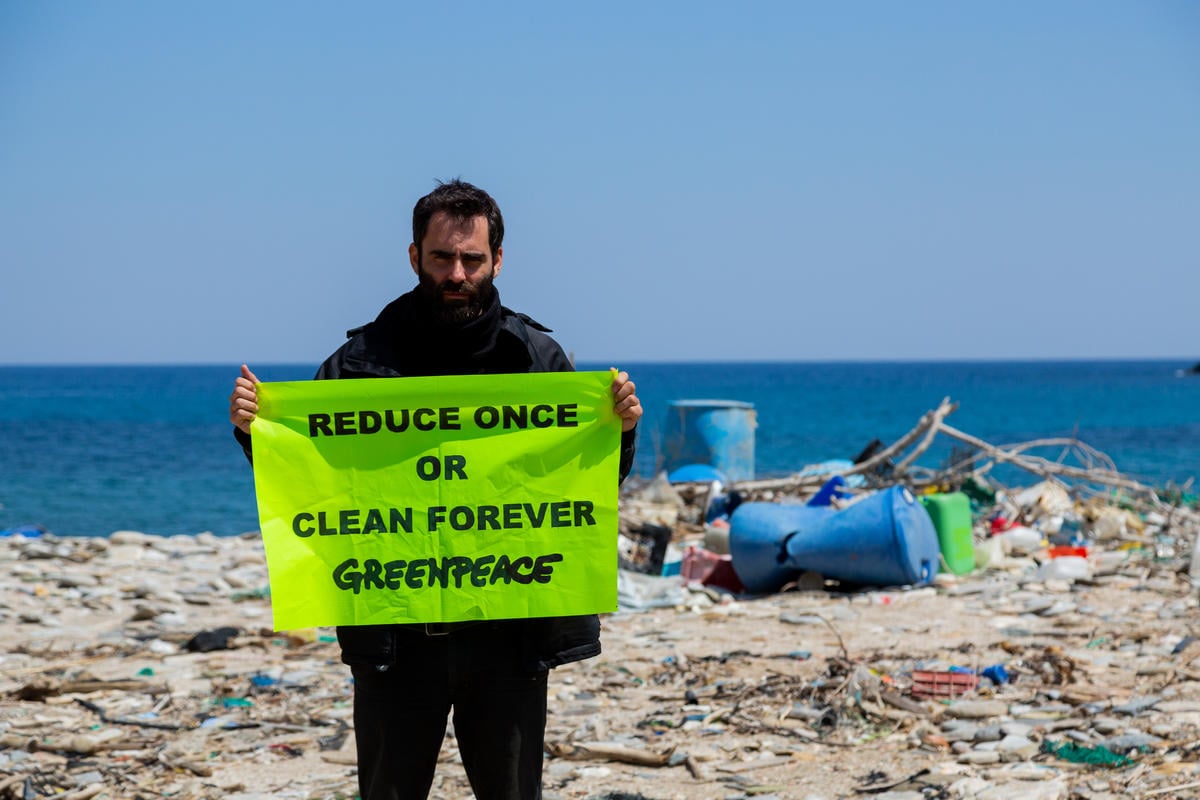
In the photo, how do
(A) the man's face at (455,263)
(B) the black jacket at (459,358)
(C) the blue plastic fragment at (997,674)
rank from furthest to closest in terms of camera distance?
(C) the blue plastic fragment at (997,674), (B) the black jacket at (459,358), (A) the man's face at (455,263)

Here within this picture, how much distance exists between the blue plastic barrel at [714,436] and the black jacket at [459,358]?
614 inches

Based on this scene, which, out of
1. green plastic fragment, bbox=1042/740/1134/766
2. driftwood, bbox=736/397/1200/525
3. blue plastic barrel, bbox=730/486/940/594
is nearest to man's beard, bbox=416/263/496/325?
green plastic fragment, bbox=1042/740/1134/766

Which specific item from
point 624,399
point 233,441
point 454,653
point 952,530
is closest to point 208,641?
point 454,653

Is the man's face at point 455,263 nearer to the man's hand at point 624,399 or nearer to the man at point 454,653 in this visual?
the man at point 454,653

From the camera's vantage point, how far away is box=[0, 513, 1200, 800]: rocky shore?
561 centimetres

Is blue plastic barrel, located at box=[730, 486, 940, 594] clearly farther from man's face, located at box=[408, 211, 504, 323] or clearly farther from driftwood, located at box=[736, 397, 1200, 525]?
man's face, located at box=[408, 211, 504, 323]

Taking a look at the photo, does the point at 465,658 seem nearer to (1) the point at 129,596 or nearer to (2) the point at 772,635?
(2) the point at 772,635

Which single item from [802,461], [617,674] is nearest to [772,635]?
[617,674]

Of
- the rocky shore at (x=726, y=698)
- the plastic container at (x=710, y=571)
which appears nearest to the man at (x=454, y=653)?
the rocky shore at (x=726, y=698)

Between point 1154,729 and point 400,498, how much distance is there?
4262mm

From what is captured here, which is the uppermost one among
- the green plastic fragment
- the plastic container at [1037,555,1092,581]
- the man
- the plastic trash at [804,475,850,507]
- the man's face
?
the man's face

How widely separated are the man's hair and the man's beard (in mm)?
101

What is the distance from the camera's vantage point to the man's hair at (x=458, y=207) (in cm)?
328

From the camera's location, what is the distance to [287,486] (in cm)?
356
